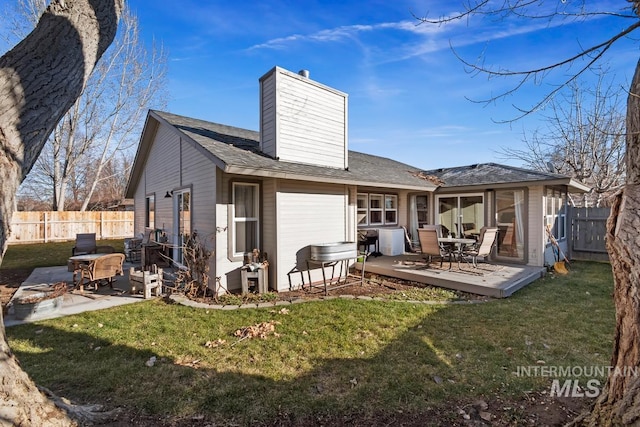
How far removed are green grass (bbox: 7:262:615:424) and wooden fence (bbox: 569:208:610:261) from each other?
24.8 feet

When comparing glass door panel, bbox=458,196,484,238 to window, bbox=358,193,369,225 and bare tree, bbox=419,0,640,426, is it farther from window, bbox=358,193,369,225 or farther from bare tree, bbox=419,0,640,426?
bare tree, bbox=419,0,640,426

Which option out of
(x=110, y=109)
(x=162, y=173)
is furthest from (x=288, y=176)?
(x=110, y=109)

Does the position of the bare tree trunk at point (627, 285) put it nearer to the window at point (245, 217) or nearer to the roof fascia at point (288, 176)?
the roof fascia at point (288, 176)

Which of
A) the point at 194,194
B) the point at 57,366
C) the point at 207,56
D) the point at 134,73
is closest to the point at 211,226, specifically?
Answer: the point at 194,194

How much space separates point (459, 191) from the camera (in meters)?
11.0

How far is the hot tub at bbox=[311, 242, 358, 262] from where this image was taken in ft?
23.4

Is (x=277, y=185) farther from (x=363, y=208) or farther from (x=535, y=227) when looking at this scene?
(x=535, y=227)

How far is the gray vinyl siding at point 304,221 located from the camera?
23.4 ft

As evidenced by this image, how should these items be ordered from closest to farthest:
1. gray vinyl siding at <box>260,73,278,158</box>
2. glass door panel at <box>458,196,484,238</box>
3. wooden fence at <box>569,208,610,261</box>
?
gray vinyl siding at <box>260,73,278,158</box> → glass door panel at <box>458,196,484,238</box> → wooden fence at <box>569,208,610,261</box>

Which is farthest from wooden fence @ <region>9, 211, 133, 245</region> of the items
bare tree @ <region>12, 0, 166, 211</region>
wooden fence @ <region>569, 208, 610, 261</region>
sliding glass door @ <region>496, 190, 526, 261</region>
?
wooden fence @ <region>569, 208, 610, 261</region>

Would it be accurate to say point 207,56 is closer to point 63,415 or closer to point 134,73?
point 63,415

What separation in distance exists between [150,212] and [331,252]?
8.56 m

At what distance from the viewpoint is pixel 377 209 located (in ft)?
38.4

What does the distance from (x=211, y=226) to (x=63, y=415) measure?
4971 millimetres
